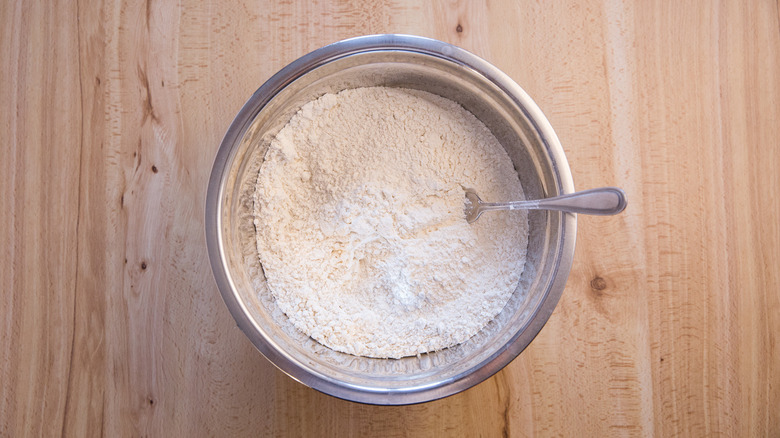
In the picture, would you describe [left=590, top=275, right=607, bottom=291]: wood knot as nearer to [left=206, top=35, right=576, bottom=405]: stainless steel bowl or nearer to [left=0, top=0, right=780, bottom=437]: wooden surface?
[left=0, top=0, right=780, bottom=437]: wooden surface

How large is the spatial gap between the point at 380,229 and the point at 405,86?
0.31m

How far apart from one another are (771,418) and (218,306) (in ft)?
4.32

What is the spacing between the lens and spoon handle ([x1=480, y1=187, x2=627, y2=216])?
67 centimetres

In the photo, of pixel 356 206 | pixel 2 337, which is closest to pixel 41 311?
pixel 2 337

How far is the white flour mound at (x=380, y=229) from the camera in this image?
2.84ft

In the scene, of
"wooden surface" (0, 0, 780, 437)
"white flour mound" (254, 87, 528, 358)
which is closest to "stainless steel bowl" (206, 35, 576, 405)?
"white flour mound" (254, 87, 528, 358)

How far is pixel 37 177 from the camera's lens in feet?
3.30

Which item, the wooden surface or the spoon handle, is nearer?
the spoon handle

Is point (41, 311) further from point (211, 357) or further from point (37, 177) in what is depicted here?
point (211, 357)

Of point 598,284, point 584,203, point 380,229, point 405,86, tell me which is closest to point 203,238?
point 380,229

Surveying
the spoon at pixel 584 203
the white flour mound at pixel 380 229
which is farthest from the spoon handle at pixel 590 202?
the white flour mound at pixel 380 229

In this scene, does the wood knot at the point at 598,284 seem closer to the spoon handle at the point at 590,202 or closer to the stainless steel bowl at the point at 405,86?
the stainless steel bowl at the point at 405,86

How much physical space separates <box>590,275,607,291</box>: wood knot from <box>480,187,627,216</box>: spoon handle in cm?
34

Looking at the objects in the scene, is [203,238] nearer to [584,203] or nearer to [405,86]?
[405,86]
